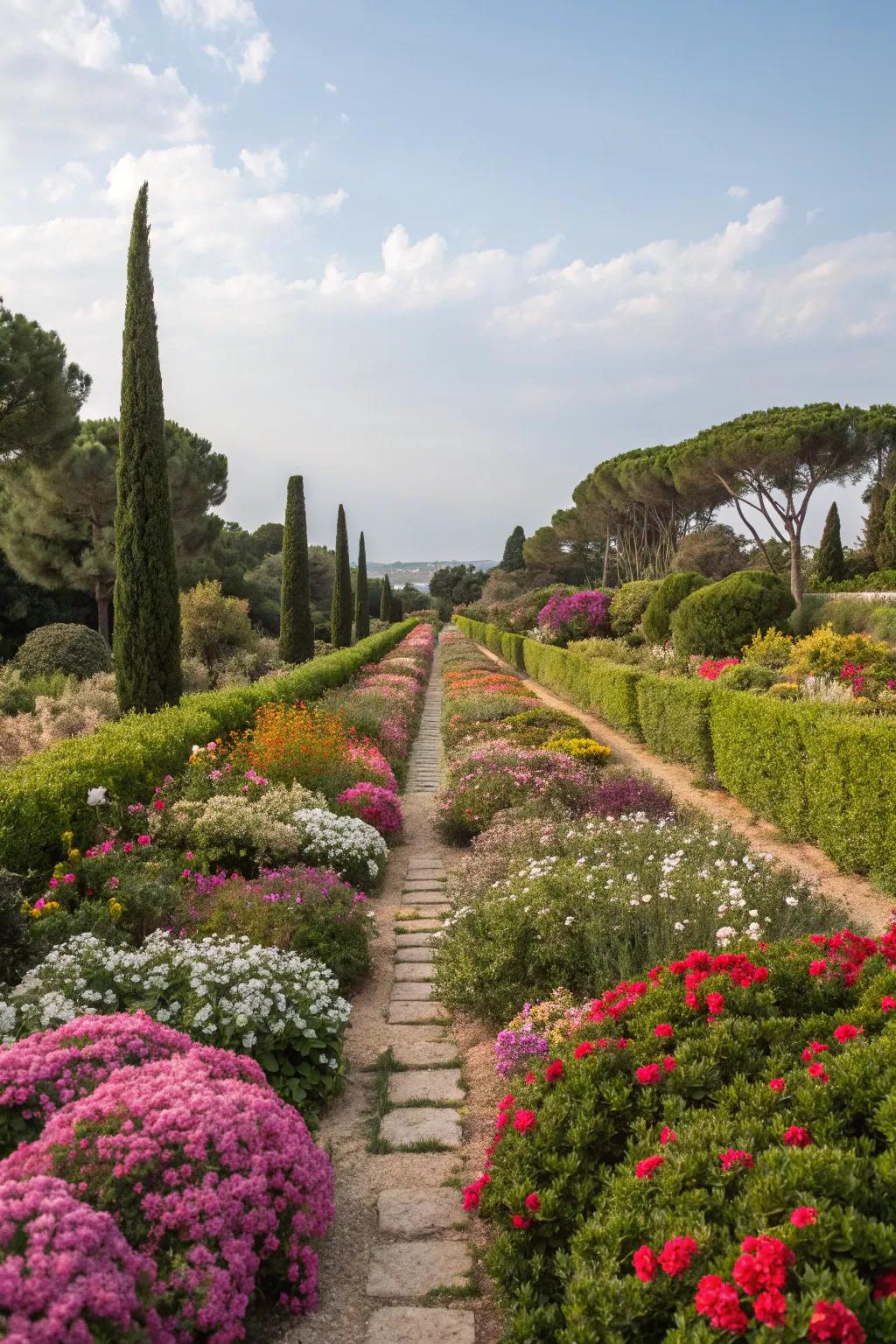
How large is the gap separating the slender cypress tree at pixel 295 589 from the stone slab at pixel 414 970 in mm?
17015

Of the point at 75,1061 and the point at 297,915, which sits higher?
the point at 75,1061

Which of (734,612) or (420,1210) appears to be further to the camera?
(734,612)

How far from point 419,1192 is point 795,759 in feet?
19.2

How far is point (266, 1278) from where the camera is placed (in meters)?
2.39

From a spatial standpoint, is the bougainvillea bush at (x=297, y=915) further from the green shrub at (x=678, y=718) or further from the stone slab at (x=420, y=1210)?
the green shrub at (x=678, y=718)

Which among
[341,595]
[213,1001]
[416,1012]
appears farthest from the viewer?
[341,595]

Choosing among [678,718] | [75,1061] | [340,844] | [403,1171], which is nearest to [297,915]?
[340,844]

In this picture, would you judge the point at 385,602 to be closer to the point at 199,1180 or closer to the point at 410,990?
the point at 410,990

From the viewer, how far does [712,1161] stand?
7.00 feet

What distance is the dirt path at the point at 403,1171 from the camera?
237 centimetres

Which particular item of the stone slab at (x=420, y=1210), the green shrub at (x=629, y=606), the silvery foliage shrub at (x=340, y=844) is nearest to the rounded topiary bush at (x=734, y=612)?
the green shrub at (x=629, y=606)

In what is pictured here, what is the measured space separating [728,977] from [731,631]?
634 inches

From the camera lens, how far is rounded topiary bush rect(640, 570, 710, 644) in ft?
71.2

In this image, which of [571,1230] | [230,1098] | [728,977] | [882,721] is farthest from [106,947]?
[882,721]
